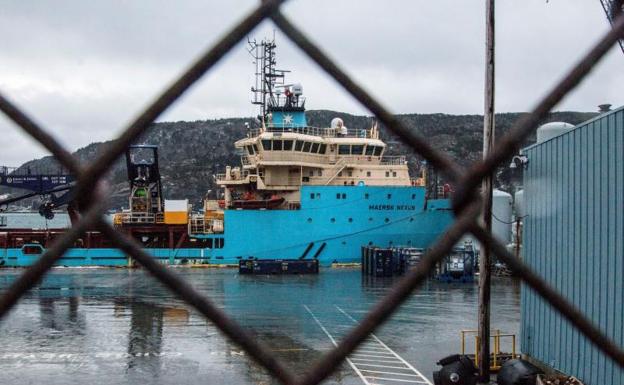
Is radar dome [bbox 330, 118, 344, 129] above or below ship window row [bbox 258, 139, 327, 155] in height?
above

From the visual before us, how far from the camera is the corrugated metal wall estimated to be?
6105mm

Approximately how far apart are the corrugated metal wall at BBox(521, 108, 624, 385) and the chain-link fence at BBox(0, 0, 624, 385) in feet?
17.1

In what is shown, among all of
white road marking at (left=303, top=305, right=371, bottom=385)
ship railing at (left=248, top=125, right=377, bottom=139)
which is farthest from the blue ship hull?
white road marking at (left=303, top=305, right=371, bottom=385)

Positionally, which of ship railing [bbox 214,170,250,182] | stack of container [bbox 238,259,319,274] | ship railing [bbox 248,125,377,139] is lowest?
stack of container [bbox 238,259,319,274]

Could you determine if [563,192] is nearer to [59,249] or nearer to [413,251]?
[59,249]

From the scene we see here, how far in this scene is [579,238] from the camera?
695cm

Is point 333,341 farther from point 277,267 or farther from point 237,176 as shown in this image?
point 237,176

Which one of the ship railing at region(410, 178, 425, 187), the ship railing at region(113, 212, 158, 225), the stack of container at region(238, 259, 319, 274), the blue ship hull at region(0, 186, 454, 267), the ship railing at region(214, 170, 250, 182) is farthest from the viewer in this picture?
the ship railing at region(214, 170, 250, 182)

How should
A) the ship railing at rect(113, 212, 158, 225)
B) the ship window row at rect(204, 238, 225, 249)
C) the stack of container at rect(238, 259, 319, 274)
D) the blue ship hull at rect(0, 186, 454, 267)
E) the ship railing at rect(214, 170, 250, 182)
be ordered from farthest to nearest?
the ship railing at rect(214, 170, 250, 182), the ship railing at rect(113, 212, 158, 225), the ship window row at rect(204, 238, 225, 249), the blue ship hull at rect(0, 186, 454, 267), the stack of container at rect(238, 259, 319, 274)

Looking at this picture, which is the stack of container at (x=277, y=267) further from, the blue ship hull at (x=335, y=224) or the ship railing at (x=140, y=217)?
the ship railing at (x=140, y=217)

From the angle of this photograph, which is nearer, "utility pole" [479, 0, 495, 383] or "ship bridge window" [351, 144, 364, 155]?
"utility pole" [479, 0, 495, 383]

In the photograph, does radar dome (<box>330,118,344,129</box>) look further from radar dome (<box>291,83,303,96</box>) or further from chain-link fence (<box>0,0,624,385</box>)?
chain-link fence (<box>0,0,624,385</box>)

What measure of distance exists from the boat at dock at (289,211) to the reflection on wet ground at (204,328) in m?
5.55

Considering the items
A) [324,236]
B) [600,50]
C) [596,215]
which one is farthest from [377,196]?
[600,50]
